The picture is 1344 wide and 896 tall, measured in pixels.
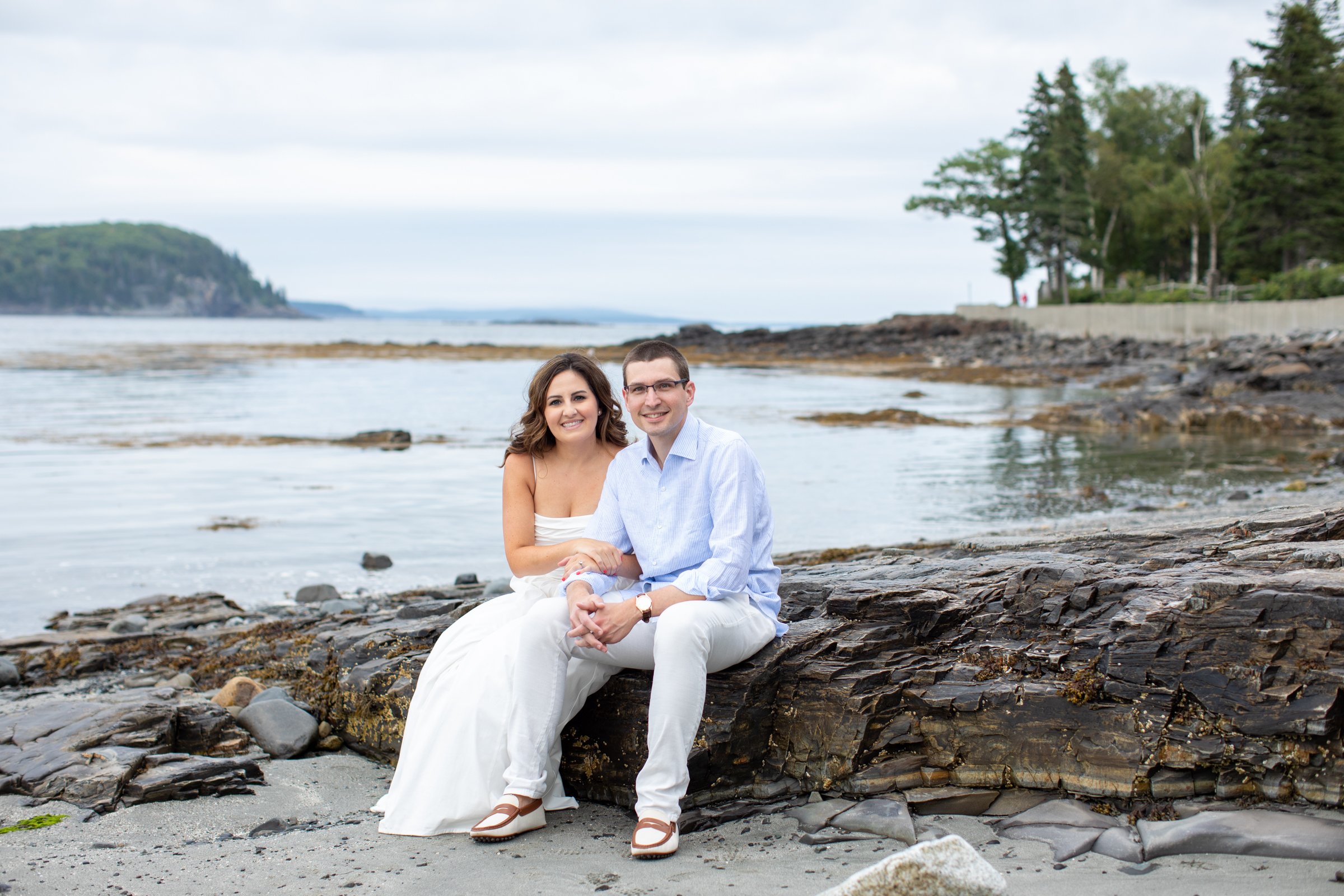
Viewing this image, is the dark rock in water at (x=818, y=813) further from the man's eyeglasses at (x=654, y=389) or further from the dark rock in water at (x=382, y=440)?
the dark rock in water at (x=382, y=440)

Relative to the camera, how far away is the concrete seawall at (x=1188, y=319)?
123 ft

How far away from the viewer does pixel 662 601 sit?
14.3 feet

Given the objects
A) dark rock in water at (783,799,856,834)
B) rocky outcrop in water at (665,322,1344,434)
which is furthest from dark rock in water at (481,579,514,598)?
rocky outcrop in water at (665,322,1344,434)

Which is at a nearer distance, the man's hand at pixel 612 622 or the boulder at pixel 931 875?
the boulder at pixel 931 875

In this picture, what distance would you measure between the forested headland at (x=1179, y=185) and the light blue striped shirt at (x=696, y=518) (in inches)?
1643

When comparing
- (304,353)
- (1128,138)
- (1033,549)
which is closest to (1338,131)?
(1128,138)

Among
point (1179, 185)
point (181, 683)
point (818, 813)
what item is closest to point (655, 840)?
point (818, 813)

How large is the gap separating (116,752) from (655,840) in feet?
8.83

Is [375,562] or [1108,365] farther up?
[1108,365]

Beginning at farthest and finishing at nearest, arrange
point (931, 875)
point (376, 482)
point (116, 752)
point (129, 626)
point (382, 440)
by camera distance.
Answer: point (382, 440) → point (376, 482) → point (129, 626) → point (116, 752) → point (931, 875)

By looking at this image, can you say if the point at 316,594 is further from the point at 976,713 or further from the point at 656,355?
the point at 976,713

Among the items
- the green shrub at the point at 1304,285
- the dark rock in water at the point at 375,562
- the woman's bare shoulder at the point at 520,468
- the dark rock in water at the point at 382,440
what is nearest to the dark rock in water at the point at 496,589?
the dark rock in water at the point at 375,562

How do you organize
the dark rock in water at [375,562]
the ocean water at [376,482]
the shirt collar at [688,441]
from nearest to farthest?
1. the shirt collar at [688,441]
2. the dark rock in water at [375,562]
3. the ocean water at [376,482]

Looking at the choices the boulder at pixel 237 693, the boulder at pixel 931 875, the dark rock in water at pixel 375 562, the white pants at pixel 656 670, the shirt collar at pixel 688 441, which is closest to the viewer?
the boulder at pixel 931 875
